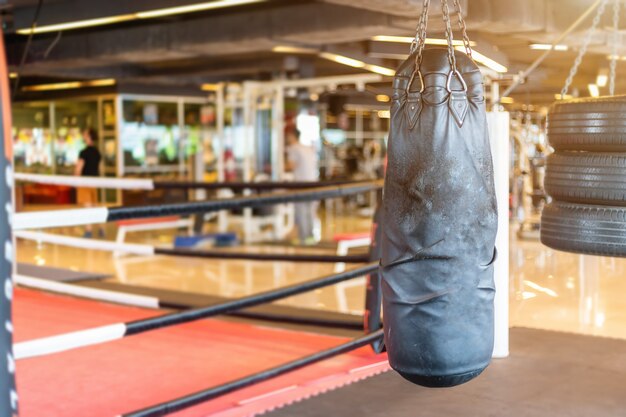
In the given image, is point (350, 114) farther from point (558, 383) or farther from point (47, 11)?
point (558, 383)

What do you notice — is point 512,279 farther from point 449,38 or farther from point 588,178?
point 449,38

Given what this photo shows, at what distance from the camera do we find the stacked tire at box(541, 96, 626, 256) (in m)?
3.16

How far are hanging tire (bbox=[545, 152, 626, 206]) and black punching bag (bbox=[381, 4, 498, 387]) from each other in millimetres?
1339

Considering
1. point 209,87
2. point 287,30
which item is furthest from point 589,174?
point 209,87

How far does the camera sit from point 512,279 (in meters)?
4.20

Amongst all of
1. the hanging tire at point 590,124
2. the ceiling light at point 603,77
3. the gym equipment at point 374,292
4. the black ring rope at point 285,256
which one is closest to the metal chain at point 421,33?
the hanging tire at point 590,124

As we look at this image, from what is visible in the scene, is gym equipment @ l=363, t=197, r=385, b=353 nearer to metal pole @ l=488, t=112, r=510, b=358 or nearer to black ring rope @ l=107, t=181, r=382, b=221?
black ring rope @ l=107, t=181, r=382, b=221

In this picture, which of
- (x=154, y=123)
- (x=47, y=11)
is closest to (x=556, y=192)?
(x=47, y=11)

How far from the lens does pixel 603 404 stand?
259 centimetres

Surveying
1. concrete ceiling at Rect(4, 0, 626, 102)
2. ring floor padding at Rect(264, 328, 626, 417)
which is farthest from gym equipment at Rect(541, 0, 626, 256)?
concrete ceiling at Rect(4, 0, 626, 102)

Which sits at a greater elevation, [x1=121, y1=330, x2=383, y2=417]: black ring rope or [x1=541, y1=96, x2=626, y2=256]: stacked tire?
[x1=541, y1=96, x2=626, y2=256]: stacked tire

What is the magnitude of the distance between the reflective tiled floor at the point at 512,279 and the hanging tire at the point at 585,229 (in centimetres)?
48

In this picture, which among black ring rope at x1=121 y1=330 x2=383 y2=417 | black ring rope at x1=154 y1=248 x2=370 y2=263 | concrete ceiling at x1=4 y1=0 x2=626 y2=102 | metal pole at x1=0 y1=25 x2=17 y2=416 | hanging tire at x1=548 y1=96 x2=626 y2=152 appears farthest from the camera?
concrete ceiling at x1=4 y1=0 x2=626 y2=102

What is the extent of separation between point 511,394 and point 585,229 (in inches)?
36.6
